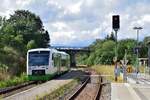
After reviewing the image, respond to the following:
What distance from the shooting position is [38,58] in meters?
45.8

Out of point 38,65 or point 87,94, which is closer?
point 87,94

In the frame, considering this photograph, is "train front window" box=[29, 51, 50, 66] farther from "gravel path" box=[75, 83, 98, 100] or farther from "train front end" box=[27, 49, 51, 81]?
"gravel path" box=[75, 83, 98, 100]

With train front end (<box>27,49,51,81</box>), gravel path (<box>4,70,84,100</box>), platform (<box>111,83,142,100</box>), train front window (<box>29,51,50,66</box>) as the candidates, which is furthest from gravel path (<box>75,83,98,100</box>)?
train front window (<box>29,51,50,66</box>)

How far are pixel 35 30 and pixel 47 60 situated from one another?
76.5 metres

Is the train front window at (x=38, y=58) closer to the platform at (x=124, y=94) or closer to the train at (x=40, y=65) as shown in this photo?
the train at (x=40, y=65)

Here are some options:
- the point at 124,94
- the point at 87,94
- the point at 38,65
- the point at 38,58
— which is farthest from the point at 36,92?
the point at 38,58

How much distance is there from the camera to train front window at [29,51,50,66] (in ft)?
149

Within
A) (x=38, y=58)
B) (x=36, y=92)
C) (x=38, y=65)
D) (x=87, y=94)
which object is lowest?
(x=87, y=94)

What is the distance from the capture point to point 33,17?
13362cm

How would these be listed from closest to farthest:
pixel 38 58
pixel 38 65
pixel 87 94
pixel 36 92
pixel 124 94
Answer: pixel 124 94 < pixel 36 92 < pixel 87 94 < pixel 38 65 < pixel 38 58

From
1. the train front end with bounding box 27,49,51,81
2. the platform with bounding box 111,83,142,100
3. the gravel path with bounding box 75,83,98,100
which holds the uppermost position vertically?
the train front end with bounding box 27,49,51,81

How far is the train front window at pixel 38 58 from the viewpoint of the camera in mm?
45469

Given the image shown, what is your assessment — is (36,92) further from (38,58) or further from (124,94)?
(38,58)

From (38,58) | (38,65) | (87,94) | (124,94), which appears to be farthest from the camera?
(38,58)
